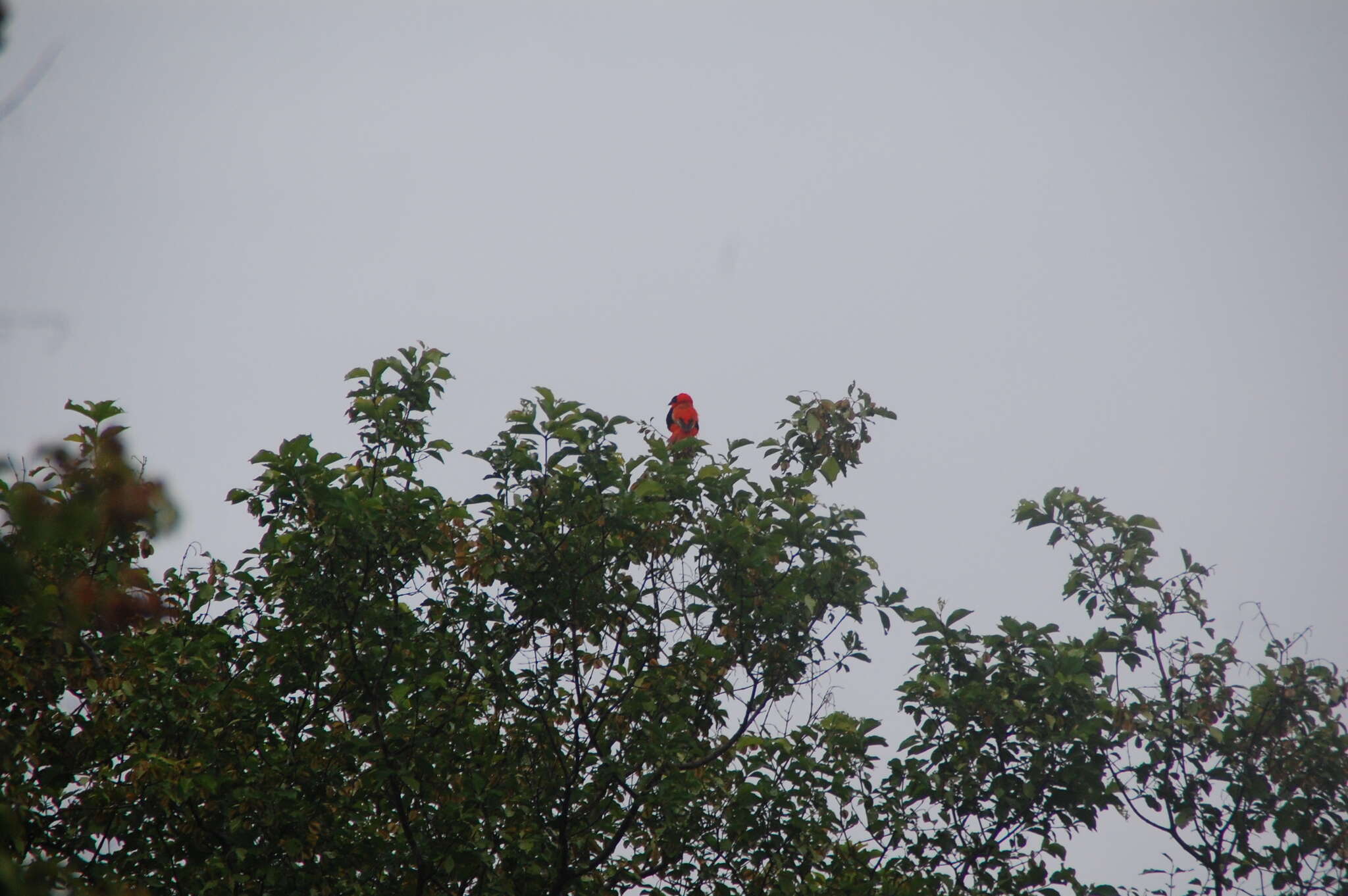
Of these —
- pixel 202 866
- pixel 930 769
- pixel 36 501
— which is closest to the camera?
pixel 36 501

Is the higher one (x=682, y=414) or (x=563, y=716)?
(x=682, y=414)

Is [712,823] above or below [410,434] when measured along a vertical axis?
below

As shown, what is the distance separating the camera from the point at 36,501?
7.41 ft

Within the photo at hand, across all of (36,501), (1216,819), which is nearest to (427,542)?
(36,501)

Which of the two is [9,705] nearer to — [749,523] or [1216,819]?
[749,523]

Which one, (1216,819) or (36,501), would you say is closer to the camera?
(36,501)

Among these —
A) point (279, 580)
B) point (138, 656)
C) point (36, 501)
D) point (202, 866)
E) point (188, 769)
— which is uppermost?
point (279, 580)

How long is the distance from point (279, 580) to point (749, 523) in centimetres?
314

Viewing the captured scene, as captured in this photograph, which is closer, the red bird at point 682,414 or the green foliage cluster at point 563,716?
the green foliage cluster at point 563,716

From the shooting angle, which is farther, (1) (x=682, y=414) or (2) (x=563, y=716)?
(1) (x=682, y=414)

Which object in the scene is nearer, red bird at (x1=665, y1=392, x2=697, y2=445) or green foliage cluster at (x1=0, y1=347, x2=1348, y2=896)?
green foliage cluster at (x1=0, y1=347, x2=1348, y2=896)

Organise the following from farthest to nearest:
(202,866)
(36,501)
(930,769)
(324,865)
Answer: (930,769) < (324,865) < (202,866) < (36,501)

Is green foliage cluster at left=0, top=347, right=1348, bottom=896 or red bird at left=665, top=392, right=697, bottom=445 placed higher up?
red bird at left=665, top=392, right=697, bottom=445

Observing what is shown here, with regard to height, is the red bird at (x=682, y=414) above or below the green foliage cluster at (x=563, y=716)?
above
